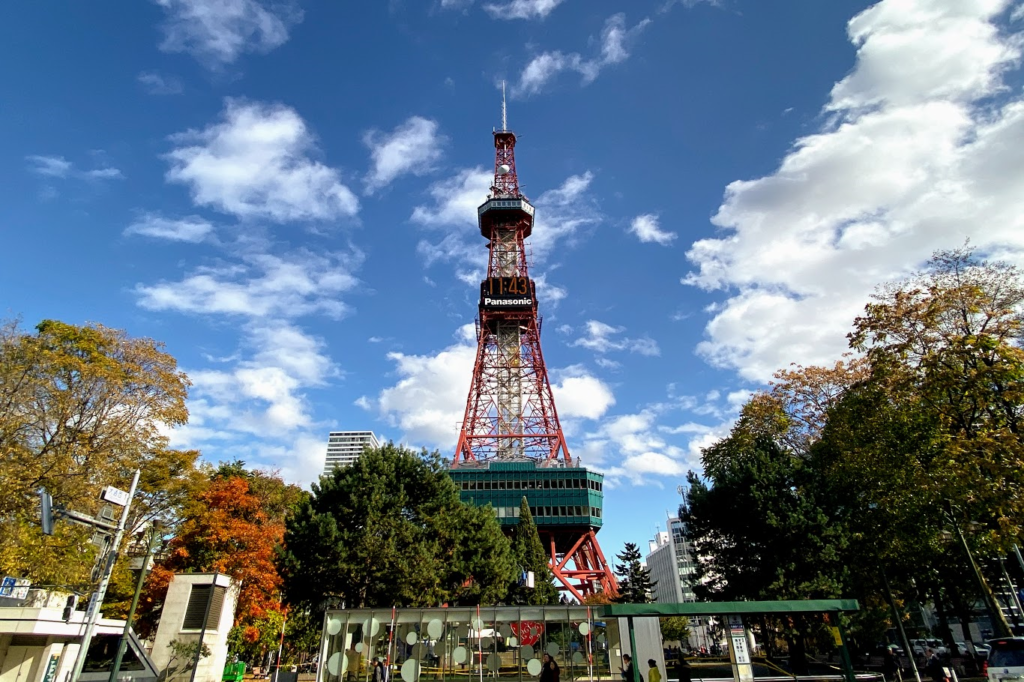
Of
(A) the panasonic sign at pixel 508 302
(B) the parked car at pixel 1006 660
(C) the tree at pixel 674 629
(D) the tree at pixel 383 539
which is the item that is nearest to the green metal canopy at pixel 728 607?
(B) the parked car at pixel 1006 660

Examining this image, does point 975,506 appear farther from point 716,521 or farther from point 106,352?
point 106,352

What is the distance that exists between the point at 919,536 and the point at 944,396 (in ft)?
23.7

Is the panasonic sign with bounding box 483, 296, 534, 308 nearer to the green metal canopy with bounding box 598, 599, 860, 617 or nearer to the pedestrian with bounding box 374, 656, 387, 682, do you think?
the pedestrian with bounding box 374, 656, 387, 682

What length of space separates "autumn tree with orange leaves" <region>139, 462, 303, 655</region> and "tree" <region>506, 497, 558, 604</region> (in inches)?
938

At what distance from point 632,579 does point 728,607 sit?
57160 millimetres

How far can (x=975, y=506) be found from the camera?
17.6 metres

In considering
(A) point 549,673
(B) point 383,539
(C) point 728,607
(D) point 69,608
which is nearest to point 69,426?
(D) point 69,608

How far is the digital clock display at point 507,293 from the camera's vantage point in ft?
271

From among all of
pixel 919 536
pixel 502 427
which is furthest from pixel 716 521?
pixel 502 427

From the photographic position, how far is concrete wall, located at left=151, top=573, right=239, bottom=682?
78.1ft

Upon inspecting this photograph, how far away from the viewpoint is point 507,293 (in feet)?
277

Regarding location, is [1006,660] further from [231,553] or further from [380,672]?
[231,553]

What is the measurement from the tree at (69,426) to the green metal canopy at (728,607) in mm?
18918

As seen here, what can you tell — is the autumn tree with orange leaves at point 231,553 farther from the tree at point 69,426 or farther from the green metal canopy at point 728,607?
the green metal canopy at point 728,607
